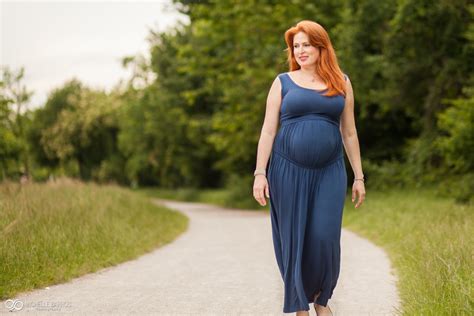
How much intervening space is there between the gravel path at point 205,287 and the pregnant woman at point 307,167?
3.02ft

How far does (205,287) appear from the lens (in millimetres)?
7027

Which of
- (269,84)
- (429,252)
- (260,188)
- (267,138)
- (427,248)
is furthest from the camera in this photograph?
(269,84)

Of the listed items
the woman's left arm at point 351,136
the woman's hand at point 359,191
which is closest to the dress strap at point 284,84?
the woman's left arm at point 351,136

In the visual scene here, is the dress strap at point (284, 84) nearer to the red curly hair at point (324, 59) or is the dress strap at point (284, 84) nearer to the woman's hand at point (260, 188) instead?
the red curly hair at point (324, 59)

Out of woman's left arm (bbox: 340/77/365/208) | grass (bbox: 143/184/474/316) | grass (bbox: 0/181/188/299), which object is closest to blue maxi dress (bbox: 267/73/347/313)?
woman's left arm (bbox: 340/77/365/208)

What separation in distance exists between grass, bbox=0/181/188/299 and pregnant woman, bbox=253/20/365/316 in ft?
9.15

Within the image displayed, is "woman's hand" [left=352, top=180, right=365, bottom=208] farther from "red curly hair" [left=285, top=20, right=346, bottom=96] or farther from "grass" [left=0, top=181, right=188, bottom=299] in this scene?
"grass" [left=0, top=181, right=188, bottom=299]

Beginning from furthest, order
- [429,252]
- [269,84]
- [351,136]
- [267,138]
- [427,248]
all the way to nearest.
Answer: [269,84] < [427,248] < [429,252] < [351,136] < [267,138]

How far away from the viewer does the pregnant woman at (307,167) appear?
487 cm

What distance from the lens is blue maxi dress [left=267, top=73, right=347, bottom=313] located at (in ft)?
16.0

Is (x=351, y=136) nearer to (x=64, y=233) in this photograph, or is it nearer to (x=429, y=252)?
(x=429, y=252)

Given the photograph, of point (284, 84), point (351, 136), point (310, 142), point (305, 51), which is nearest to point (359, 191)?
point (351, 136)

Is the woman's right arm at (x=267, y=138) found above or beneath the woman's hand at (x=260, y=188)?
above

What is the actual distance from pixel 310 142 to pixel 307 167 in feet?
0.62
